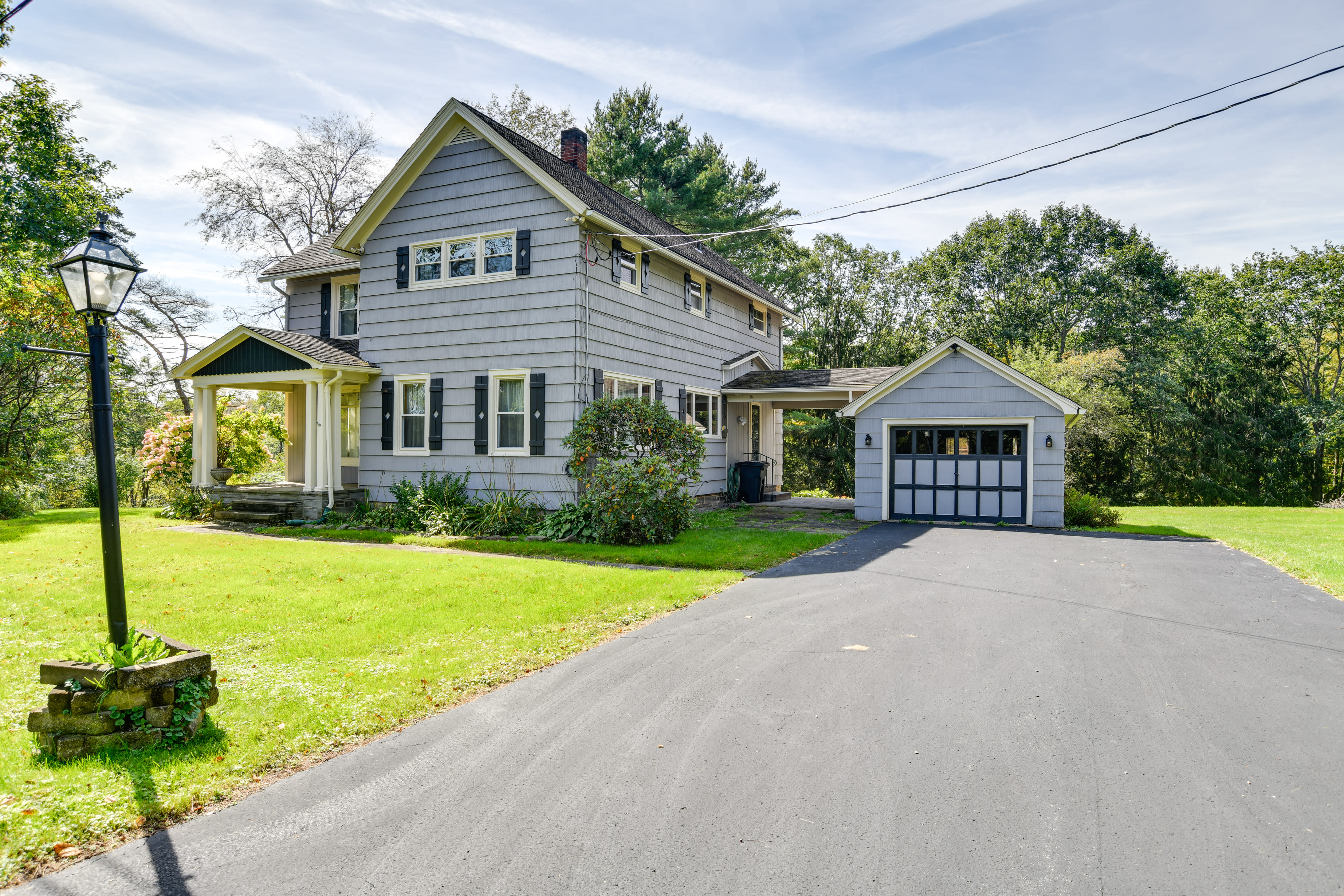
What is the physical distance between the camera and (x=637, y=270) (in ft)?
46.8

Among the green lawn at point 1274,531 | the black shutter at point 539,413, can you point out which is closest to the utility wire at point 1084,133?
the black shutter at point 539,413

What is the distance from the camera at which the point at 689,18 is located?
991 cm

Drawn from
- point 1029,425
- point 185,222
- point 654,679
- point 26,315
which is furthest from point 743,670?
point 185,222

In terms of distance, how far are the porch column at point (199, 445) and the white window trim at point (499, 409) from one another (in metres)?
7.00

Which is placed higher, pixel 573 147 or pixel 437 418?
pixel 573 147

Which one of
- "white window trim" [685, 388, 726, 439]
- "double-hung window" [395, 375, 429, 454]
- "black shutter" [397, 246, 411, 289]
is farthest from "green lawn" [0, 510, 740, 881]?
"white window trim" [685, 388, 726, 439]

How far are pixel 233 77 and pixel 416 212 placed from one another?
3.96 meters

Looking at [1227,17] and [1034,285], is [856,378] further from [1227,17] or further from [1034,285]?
[1034,285]

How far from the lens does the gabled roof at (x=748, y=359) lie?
18.2 m

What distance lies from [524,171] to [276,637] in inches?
384

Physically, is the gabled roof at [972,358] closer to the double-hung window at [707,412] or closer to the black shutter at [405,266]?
the double-hung window at [707,412]

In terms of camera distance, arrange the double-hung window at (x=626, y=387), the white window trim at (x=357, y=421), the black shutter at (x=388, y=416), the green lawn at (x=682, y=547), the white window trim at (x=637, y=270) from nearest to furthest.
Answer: the green lawn at (x=682, y=547) → the double-hung window at (x=626, y=387) → the white window trim at (x=637, y=270) → the black shutter at (x=388, y=416) → the white window trim at (x=357, y=421)

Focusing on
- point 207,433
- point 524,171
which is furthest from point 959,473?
point 207,433

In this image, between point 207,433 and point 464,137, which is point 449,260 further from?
point 207,433
